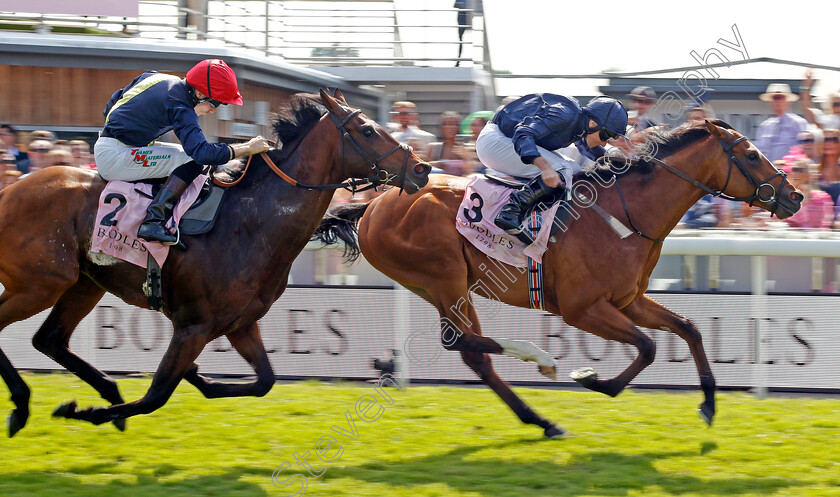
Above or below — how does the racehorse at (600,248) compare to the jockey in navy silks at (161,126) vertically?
below

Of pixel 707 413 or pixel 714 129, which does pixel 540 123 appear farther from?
pixel 707 413

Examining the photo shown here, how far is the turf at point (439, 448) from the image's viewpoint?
14.4 ft

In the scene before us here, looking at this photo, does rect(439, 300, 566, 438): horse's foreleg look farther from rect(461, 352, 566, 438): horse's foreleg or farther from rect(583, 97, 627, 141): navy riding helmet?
rect(583, 97, 627, 141): navy riding helmet

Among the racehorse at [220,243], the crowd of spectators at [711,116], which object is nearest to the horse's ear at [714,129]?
the crowd of spectators at [711,116]

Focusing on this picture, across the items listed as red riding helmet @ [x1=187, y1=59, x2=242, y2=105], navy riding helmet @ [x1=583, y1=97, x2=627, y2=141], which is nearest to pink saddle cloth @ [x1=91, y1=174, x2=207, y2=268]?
red riding helmet @ [x1=187, y1=59, x2=242, y2=105]

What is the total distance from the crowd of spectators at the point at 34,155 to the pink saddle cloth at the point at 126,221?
292cm

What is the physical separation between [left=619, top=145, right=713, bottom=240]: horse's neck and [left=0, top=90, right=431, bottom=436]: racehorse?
1.42 m

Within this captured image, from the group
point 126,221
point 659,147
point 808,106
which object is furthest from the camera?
point 808,106

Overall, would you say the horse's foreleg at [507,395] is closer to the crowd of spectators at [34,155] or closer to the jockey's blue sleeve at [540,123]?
the jockey's blue sleeve at [540,123]

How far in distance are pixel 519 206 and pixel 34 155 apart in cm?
457

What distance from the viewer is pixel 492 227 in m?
5.59

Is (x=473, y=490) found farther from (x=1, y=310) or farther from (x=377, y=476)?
(x=1, y=310)

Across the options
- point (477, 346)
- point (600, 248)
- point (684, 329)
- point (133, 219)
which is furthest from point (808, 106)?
point (133, 219)

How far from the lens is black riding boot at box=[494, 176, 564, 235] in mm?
5477
